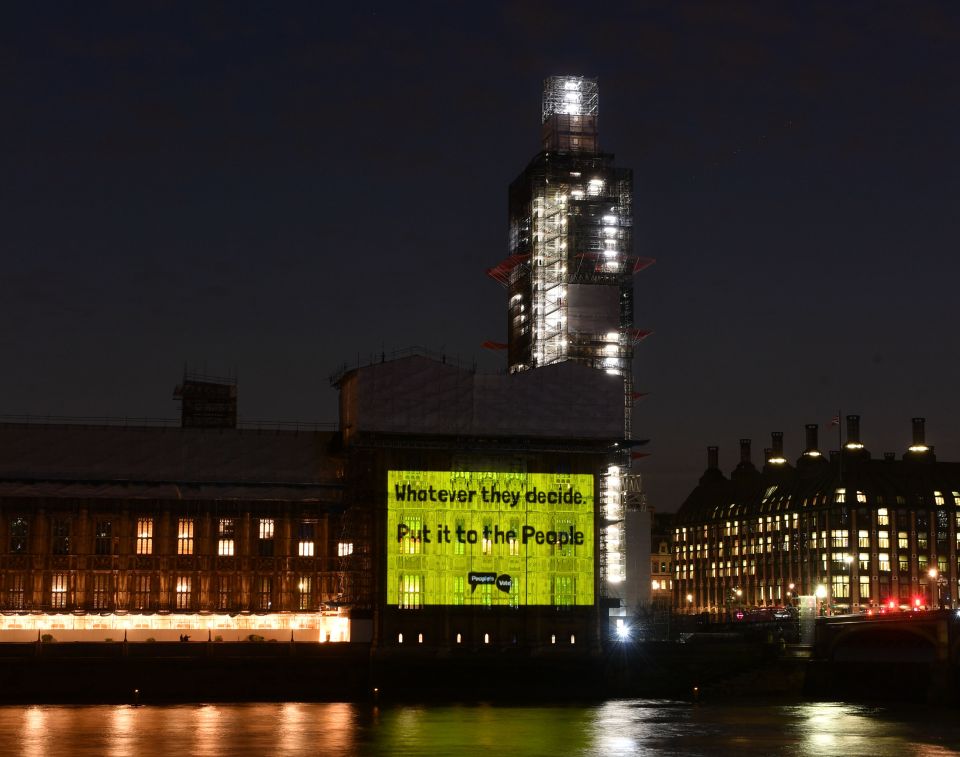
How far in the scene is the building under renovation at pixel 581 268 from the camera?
168 metres

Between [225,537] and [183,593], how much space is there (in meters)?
5.79

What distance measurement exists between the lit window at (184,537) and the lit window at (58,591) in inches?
378

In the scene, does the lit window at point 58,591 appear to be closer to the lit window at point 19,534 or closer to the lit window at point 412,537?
the lit window at point 19,534

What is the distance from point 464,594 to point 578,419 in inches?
684

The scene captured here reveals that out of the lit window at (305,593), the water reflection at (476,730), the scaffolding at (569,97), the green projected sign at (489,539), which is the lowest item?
the water reflection at (476,730)

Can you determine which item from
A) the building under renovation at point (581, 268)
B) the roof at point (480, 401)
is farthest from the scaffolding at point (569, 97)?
the roof at point (480, 401)

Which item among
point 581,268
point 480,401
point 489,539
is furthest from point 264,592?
point 581,268

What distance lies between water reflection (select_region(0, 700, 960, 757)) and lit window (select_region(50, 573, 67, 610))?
18474 mm

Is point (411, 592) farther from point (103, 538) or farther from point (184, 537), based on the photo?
point (103, 538)

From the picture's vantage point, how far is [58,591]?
13725cm

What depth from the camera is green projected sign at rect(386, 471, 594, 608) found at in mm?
135125

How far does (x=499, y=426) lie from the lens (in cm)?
13775

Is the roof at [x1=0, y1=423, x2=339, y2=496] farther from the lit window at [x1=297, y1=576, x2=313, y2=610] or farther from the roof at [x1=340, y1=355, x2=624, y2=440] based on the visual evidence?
the lit window at [x1=297, y1=576, x2=313, y2=610]

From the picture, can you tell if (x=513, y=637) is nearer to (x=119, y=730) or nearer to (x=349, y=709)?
(x=349, y=709)
